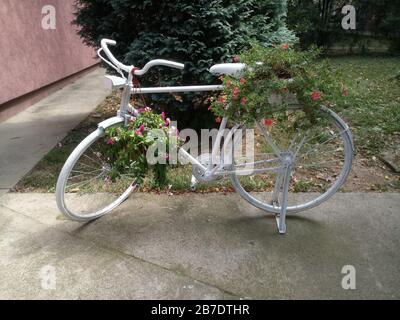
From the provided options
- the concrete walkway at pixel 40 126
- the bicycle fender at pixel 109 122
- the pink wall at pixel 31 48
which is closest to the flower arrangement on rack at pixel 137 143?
the bicycle fender at pixel 109 122

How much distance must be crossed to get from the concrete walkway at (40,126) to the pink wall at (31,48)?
1.19 ft

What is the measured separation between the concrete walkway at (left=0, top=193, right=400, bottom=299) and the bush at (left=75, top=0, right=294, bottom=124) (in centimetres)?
136

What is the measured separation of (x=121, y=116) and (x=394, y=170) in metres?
2.66

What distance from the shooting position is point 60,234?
246 centimetres

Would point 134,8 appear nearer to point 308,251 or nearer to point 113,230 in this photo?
point 113,230

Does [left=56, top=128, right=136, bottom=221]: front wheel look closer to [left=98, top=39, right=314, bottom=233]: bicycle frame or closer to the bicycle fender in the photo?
the bicycle fender

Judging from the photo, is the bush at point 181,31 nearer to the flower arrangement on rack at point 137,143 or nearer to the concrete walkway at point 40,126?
the flower arrangement on rack at point 137,143

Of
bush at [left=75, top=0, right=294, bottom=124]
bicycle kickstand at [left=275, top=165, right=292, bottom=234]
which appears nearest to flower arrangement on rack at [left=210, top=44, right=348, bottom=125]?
bicycle kickstand at [left=275, top=165, right=292, bottom=234]

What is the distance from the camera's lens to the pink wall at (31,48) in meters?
5.00

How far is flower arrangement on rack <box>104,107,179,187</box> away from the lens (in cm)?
223

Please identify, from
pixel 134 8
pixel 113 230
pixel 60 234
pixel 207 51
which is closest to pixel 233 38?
pixel 207 51

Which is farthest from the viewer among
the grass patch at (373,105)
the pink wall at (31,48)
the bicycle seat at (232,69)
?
the pink wall at (31,48)

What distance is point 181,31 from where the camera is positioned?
335 cm
